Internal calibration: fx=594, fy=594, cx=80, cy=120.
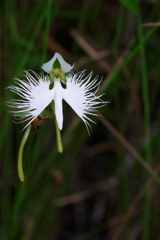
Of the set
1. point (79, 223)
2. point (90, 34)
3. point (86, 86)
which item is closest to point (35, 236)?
point (79, 223)

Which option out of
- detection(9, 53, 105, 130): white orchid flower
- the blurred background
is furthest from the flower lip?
the blurred background

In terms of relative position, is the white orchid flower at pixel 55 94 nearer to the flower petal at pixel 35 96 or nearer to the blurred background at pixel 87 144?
the flower petal at pixel 35 96

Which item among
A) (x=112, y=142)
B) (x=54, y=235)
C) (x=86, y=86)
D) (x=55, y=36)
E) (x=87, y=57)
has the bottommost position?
(x=54, y=235)

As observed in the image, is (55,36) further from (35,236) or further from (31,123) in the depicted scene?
(31,123)

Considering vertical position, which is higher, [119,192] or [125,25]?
[125,25]

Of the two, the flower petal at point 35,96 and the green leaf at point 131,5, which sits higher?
the green leaf at point 131,5

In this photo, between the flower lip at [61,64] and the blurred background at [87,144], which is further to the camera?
the blurred background at [87,144]

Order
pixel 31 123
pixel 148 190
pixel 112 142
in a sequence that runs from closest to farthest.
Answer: pixel 31 123
pixel 148 190
pixel 112 142

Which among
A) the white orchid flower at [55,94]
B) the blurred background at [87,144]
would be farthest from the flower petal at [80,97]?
the blurred background at [87,144]

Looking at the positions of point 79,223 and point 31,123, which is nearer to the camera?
point 31,123
